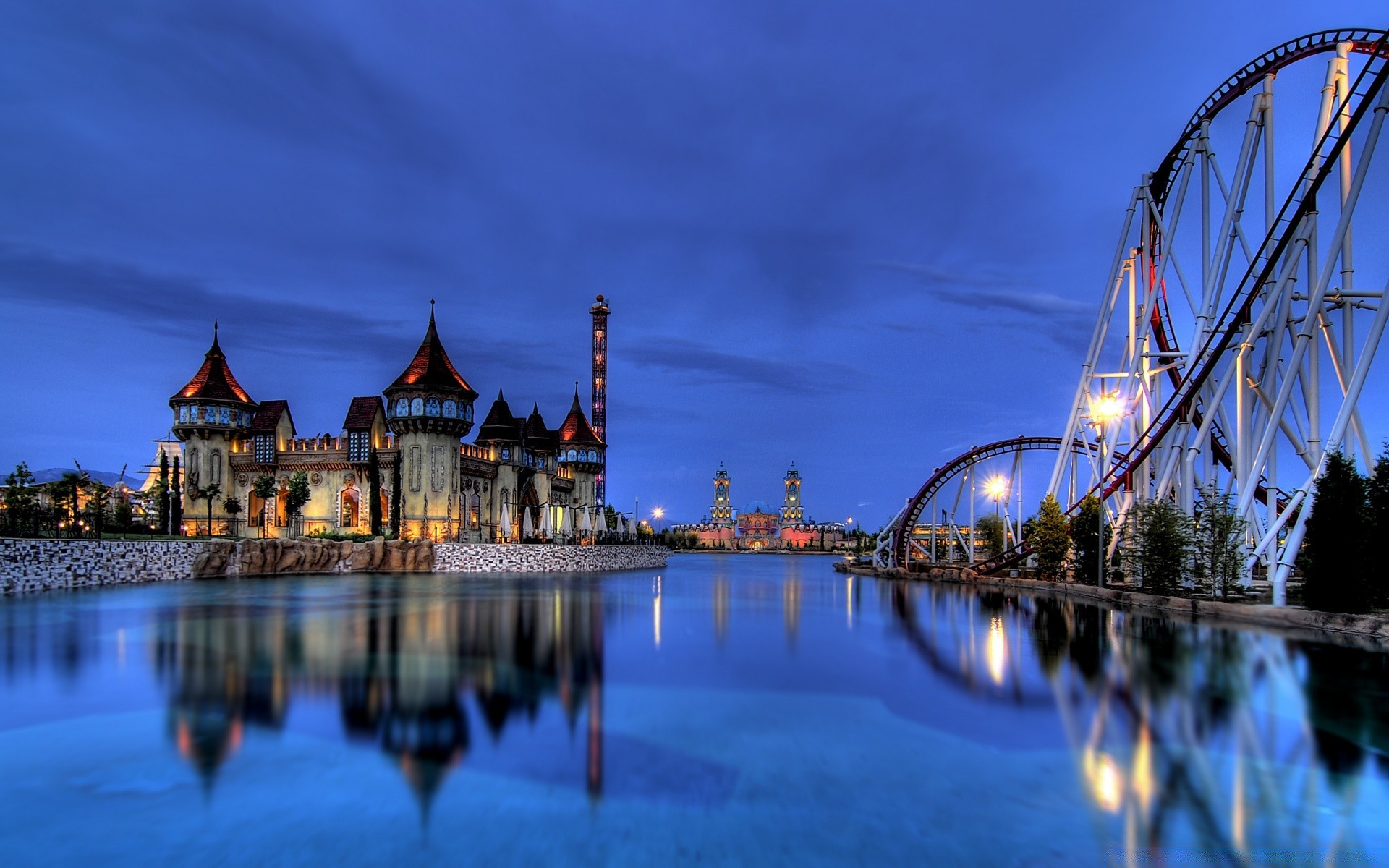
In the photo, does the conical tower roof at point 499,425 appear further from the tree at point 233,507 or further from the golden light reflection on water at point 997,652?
the golden light reflection on water at point 997,652

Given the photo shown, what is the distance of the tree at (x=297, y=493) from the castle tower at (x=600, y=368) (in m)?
48.3

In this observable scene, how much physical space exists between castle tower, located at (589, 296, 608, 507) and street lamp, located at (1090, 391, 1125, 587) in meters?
70.9

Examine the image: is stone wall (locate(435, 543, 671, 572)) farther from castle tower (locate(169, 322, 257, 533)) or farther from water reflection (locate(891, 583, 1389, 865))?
water reflection (locate(891, 583, 1389, 865))

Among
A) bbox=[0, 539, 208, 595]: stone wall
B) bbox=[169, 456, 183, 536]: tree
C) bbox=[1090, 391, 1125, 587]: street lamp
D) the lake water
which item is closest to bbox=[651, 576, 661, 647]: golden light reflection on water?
the lake water

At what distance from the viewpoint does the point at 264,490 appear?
56.3 meters

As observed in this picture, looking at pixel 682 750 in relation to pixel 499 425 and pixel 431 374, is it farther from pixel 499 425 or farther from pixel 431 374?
pixel 499 425

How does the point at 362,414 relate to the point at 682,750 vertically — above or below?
above

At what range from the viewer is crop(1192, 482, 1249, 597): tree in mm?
25562

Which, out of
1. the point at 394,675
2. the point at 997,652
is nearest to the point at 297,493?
the point at 394,675

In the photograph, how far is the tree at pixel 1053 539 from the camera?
38.6 meters

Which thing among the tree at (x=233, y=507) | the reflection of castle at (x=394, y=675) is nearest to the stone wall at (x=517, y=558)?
the tree at (x=233, y=507)

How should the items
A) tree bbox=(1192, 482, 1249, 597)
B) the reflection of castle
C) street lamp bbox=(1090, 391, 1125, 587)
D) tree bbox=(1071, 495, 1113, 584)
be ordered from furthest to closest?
tree bbox=(1071, 495, 1113, 584), street lamp bbox=(1090, 391, 1125, 587), tree bbox=(1192, 482, 1249, 597), the reflection of castle

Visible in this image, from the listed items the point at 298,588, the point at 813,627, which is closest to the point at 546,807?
the point at 813,627

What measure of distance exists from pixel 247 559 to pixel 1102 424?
47022 mm
